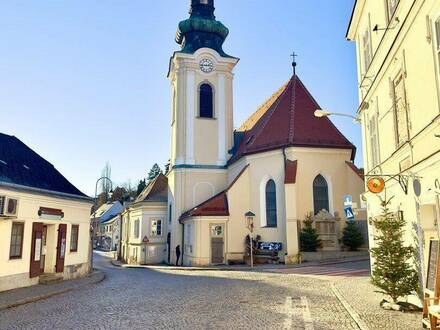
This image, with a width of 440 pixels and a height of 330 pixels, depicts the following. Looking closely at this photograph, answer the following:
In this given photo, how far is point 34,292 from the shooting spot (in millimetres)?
14359

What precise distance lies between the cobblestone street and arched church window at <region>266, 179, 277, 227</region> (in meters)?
11.8

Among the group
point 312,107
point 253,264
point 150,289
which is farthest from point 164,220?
point 150,289

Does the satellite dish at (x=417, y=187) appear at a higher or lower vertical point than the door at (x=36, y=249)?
higher

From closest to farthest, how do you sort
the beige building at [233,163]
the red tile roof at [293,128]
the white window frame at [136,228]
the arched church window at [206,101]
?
the beige building at [233,163], the red tile roof at [293,128], the arched church window at [206,101], the white window frame at [136,228]

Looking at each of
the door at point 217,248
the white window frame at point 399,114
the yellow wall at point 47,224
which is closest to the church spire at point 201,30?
the door at point 217,248

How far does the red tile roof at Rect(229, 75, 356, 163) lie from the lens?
27922 millimetres

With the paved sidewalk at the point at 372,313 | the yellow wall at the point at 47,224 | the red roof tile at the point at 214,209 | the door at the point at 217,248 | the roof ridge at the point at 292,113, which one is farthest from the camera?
the red roof tile at the point at 214,209

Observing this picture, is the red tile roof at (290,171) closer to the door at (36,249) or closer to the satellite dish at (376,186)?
the door at (36,249)

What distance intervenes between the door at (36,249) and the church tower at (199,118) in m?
16.4

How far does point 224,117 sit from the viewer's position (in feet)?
113

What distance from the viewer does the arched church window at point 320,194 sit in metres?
27.3

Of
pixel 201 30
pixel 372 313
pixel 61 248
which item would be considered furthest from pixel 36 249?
pixel 201 30

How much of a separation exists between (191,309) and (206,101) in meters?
25.5

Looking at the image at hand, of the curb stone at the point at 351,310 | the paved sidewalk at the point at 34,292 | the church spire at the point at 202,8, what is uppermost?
the church spire at the point at 202,8
